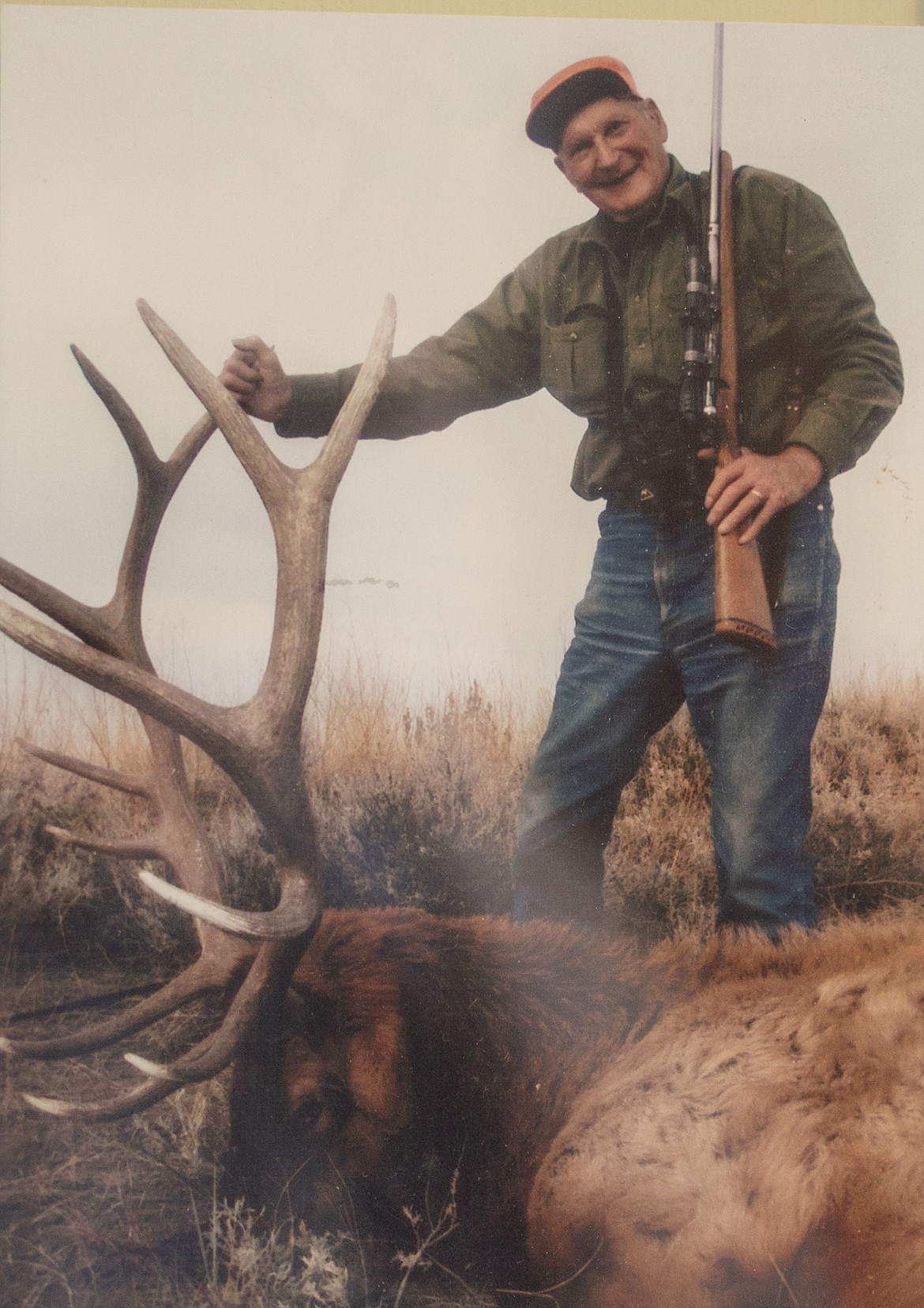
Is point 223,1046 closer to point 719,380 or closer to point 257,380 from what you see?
point 257,380

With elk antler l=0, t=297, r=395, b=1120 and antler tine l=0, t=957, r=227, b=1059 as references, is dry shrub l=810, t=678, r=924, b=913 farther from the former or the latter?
antler tine l=0, t=957, r=227, b=1059

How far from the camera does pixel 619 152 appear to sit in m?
1.86

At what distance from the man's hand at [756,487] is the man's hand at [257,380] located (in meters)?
A: 0.82

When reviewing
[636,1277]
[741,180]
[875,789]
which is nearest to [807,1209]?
[636,1277]

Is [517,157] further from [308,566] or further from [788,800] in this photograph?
[788,800]

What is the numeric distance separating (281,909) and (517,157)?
1.48 metres

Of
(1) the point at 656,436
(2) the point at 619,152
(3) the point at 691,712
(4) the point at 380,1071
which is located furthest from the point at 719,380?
(4) the point at 380,1071

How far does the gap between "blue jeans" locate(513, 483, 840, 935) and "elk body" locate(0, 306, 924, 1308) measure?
0.57 feet

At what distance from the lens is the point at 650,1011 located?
65.6 inches

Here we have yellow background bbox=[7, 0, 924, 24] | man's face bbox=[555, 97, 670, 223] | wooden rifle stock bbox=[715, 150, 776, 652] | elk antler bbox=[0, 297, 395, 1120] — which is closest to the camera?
elk antler bbox=[0, 297, 395, 1120]

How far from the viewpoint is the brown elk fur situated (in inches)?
55.7

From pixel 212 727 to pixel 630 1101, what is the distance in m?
0.89

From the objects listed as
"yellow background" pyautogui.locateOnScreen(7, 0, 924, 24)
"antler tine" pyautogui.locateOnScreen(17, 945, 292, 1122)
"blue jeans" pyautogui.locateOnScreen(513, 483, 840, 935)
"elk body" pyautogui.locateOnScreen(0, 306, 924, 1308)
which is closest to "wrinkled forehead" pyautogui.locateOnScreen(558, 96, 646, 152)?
"yellow background" pyautogui.locateOnScreen(7, 0, 924, 24)

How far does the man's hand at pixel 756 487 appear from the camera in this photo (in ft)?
5.78
